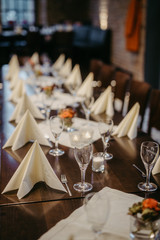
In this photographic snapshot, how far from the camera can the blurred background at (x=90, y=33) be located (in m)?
5.79

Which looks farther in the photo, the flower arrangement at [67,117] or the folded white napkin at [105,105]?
the folded white napkin at [105,105]

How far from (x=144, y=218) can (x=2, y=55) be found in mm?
7692

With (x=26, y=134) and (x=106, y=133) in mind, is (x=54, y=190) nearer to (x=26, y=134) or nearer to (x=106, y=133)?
(x=106, y=133)

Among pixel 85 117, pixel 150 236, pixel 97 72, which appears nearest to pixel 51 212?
pixel 150 236

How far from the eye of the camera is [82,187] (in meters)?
1.33

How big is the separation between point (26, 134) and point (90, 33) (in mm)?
7171

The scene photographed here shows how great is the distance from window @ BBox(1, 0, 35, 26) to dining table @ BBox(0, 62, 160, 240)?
9277mm

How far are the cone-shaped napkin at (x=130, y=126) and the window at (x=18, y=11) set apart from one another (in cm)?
907

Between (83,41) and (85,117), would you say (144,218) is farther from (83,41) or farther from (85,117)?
(83,41)

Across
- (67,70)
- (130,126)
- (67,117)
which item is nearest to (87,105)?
(67,117)

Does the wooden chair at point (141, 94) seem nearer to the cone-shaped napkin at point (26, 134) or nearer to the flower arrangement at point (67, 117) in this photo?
the flower arrangement at point (67, 117)

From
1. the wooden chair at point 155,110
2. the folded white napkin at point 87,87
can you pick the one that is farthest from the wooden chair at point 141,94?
the folded white napkin at point 87,87

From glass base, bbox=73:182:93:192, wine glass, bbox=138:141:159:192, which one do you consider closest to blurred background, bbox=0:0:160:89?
wine glass, bbox=138:141:159:192

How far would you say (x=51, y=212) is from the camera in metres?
1.17
